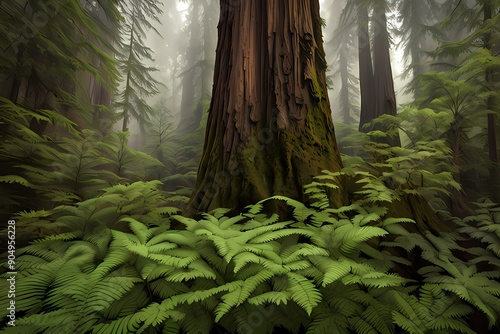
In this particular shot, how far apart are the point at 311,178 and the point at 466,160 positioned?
22.6 ft

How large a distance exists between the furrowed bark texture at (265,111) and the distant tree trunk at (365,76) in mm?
6869

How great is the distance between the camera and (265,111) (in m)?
3.09

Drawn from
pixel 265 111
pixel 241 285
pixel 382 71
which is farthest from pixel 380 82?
pixel 241 285

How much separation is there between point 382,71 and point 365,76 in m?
0.70

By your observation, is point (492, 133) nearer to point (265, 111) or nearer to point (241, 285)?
point (265, 111)

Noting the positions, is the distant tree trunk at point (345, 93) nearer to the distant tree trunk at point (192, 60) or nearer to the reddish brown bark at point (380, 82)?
the reddish brown bark at point (380, 82)

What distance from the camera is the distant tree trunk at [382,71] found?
9.15m

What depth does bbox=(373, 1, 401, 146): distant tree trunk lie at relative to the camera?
9.15 m

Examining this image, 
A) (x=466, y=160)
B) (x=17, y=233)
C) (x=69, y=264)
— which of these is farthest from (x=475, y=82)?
(x=17, y=233)

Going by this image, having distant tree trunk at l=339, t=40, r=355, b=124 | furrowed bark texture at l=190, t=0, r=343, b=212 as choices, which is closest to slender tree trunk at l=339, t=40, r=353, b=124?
distant tree trunk at l=339, t=40, r=355, b=124

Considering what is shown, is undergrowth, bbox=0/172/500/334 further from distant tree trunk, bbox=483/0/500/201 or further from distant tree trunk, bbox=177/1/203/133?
distant tree trunk, bbox=177/1/203/133

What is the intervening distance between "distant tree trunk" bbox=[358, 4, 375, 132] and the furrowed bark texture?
6.87m

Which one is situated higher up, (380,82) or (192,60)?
(192,60)

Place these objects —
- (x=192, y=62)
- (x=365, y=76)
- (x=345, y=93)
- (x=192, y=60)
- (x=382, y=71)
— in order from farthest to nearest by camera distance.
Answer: (x=192, y=62), (x=192, y=60), (x=345, y=93), (x=365, y=76), (x=382, y=71)
